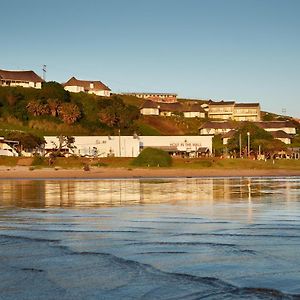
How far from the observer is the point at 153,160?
79125mm

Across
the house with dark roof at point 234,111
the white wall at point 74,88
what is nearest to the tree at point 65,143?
the white wall at point 74,88

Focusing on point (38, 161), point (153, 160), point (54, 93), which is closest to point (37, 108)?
point (54, 93)

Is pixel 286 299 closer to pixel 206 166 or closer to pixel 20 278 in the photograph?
pixel 20 278

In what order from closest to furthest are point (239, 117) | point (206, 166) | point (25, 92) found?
1. point (206, 166)
2. point (25, 92)
3. point (239, 117)

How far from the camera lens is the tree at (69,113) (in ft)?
426

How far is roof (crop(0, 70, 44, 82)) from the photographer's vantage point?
164 m

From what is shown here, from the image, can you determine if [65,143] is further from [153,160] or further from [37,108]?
[37,108]

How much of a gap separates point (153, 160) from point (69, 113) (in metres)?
54.6

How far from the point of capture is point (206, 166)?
77.1m

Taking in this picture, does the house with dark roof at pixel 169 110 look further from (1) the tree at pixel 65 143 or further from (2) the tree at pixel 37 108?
(1) the tree at pixel 65 143

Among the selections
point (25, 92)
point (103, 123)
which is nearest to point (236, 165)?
point (103, 123)

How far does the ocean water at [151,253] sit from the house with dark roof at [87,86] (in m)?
158

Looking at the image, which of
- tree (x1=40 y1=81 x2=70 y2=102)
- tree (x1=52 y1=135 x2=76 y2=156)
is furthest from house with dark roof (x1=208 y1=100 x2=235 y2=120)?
tree (x1=52 y1=135 x2=76 y2=156)

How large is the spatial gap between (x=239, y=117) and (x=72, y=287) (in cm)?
18087
